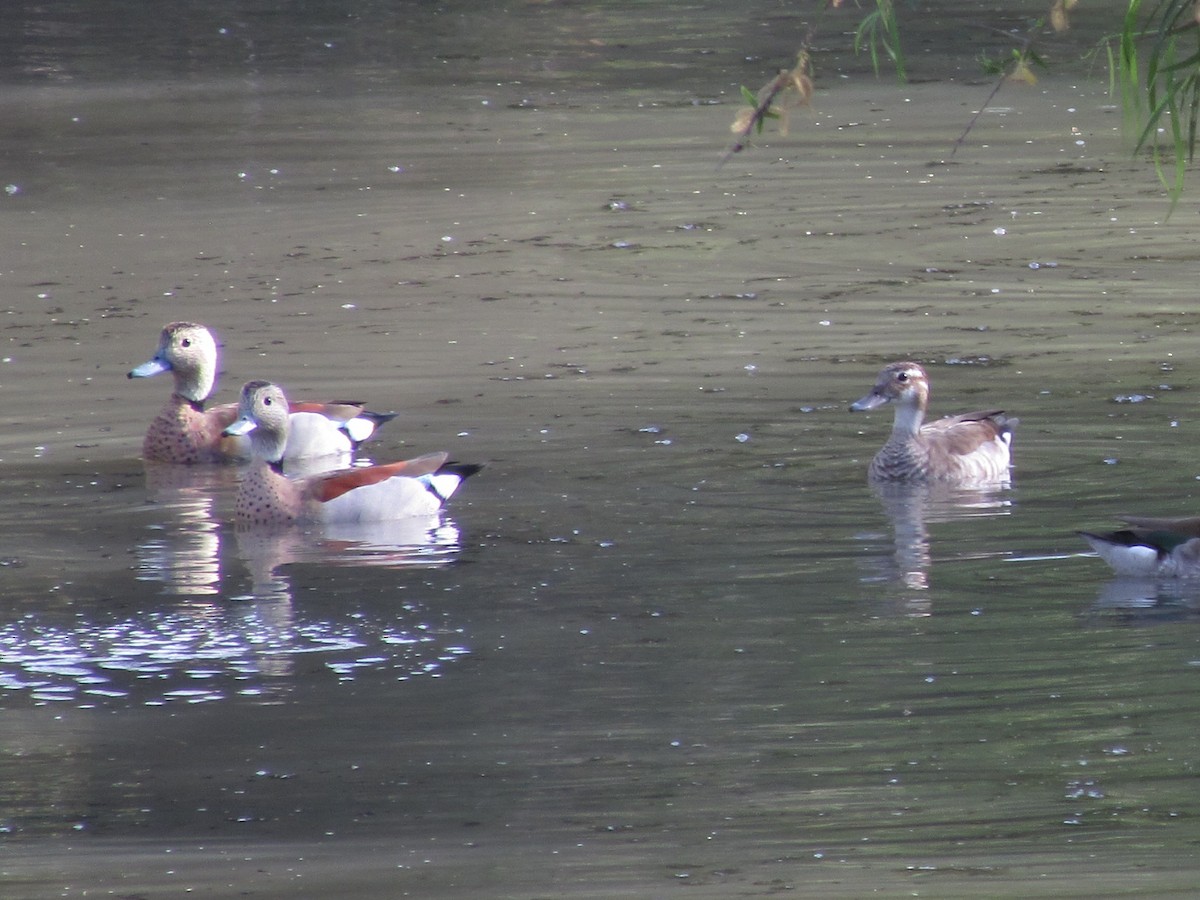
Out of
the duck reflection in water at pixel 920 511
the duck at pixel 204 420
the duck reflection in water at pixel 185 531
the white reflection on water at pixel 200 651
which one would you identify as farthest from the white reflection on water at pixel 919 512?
the duck at pixel 204 420

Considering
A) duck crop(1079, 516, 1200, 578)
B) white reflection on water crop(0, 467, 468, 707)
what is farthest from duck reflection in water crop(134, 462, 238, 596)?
duck crop(1079, 516, 1200, 578)

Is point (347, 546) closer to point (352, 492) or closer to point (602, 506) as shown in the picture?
point (352, 492)

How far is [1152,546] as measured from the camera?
8.80m

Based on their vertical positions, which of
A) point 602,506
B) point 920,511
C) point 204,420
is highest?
point 204,420

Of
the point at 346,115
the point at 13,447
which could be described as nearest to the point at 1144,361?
the point at 13,447

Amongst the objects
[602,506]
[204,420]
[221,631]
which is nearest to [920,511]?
[602,506]

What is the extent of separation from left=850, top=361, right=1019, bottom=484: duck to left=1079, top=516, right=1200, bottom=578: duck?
6.34ft

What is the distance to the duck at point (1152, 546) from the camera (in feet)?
28.9

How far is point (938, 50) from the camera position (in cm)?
2347

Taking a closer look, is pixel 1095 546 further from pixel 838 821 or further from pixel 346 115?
pixel 346 115

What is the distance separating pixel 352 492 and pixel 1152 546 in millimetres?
3671

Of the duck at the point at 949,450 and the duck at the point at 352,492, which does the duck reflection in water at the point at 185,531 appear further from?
the duck at the point at 949,450

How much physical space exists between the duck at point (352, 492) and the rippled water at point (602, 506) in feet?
0.60

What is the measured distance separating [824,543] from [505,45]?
15.6m
